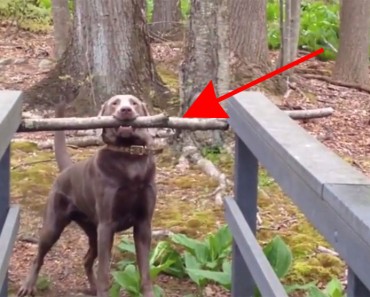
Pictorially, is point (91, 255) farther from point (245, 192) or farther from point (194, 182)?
point (194, 182)

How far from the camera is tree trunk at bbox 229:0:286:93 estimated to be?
11.2 metres

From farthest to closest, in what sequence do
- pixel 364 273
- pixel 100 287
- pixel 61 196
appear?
pixel 61 196
pixel 100 287
pixel 364 273

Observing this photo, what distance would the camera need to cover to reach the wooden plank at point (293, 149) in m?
1.99

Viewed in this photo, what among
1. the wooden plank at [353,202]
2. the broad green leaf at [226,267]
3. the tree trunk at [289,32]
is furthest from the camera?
the tree trunk at [289,32]

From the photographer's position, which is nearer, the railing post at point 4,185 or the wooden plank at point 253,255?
the wooden plank at point 253,255

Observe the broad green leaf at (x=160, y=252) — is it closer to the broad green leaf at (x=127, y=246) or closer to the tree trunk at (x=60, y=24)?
the broad green leaf at (x=127, y=246)

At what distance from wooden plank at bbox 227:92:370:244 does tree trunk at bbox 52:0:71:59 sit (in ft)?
29.9

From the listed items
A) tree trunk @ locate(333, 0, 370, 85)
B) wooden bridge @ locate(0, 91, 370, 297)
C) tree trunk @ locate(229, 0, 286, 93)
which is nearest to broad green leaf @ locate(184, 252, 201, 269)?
wooden bridge @ locate(0, 91, 370, 297)

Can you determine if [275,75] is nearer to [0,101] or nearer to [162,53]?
[162,53]

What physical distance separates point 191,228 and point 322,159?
4055 mm

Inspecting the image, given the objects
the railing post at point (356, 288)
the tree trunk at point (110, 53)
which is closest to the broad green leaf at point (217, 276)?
the railing post at point (356, 288)

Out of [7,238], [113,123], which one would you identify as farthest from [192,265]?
[7,238]

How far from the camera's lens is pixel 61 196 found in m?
5.40

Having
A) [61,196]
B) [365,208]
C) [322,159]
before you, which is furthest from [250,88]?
[365,208]
